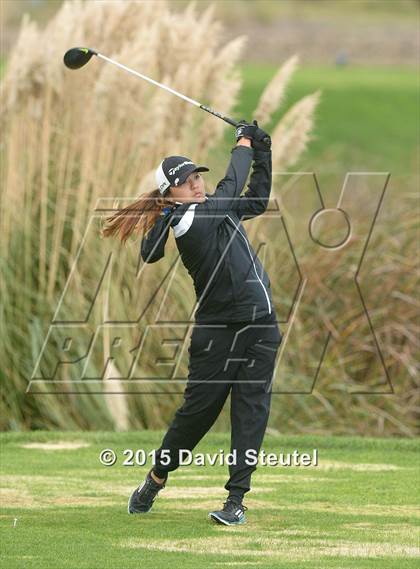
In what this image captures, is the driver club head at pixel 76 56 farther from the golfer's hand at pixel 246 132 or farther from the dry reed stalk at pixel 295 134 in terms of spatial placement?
the dry reed stalk at pixel 295 134

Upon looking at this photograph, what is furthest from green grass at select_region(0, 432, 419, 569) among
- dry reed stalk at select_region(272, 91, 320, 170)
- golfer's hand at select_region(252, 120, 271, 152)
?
dry reed stalk at select_region(272, 91, 320, 170)

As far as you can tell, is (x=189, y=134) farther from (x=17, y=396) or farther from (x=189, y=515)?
(x=189, y=515)

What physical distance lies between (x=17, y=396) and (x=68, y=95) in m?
2.39

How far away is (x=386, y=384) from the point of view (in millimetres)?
10570

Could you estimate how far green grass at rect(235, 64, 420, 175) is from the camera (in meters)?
30.5

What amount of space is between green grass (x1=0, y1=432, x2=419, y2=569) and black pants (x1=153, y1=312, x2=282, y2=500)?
0.42 metres

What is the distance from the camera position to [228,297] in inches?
267

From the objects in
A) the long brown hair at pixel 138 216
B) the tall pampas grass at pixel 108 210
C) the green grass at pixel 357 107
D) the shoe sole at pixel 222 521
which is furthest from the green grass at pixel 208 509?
the green grass at pixel 357 107

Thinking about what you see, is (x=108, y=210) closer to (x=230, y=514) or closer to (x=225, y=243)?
(x=225, y=243)

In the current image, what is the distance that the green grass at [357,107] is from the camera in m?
30.5

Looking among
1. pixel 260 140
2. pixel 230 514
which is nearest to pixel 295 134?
pixel 260 140

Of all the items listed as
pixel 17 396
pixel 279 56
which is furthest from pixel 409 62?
pixel 17 396

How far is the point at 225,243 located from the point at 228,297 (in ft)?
0.86

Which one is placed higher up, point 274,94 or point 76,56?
point 76,56
